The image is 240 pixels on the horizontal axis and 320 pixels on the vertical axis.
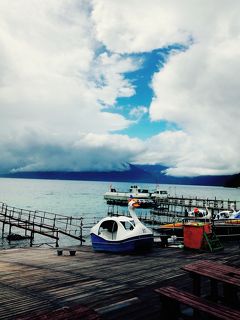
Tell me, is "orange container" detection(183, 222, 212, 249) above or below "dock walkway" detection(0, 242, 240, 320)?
above

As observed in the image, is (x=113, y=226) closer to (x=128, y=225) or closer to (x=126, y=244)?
(x=128, y=225)

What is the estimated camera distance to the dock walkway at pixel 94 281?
275 inches

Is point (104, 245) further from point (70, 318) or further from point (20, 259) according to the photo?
point (70, 318)

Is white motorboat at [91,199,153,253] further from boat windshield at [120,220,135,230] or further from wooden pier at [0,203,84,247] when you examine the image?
wooden pier at [0,203,84,247]

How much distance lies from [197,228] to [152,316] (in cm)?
920

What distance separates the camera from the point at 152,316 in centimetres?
657

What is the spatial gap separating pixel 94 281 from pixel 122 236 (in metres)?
6.09

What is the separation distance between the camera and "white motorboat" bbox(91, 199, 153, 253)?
15.1 metres

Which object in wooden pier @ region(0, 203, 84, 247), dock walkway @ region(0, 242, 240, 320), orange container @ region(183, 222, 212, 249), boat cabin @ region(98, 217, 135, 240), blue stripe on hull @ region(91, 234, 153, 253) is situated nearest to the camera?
dock walkway @ region(0, 242, 240, 320)

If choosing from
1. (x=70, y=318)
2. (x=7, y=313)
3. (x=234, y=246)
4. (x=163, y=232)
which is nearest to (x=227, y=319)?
(x=70, y=318)

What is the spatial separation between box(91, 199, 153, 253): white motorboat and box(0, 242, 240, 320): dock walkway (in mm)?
720

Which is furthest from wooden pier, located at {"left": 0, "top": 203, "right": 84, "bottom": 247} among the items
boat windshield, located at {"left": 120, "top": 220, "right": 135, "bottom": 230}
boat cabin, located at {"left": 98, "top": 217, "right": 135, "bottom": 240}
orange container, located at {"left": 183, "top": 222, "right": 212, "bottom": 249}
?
orange container, located at {"left": 183, "top": 222, "right": 212, "bottom": 249}

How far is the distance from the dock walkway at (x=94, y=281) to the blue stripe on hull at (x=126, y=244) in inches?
24.6

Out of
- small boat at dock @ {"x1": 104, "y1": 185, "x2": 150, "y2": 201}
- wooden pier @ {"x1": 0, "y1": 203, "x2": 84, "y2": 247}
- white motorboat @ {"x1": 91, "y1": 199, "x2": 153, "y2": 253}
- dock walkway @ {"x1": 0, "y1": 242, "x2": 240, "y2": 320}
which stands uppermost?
small boat at dock @ {"x1": 104, "y1": 185, "x2": 150, "y2": 201}
